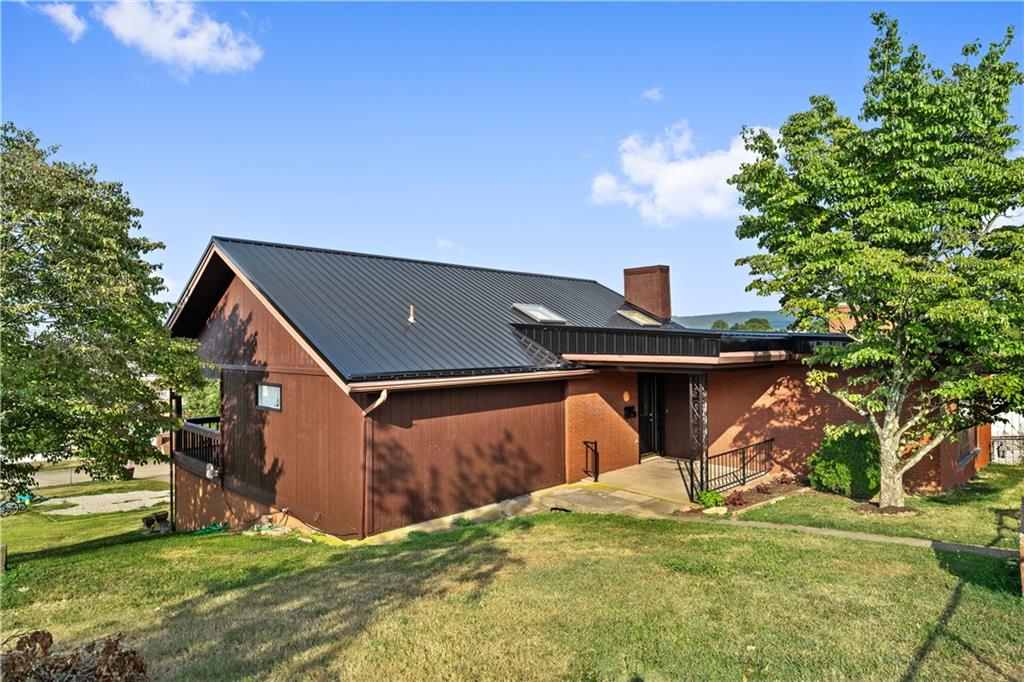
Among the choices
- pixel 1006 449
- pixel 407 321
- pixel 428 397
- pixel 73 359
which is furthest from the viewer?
pixel 1006 449

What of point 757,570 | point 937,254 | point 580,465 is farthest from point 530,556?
point 937,254

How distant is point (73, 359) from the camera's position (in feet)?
29.0

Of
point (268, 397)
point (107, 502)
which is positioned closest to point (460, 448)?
point (268, 397)

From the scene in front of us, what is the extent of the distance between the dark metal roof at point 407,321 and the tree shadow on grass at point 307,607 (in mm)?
3376

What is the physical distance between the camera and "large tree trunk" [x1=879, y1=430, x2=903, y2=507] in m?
11.2

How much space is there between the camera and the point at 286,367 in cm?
1284

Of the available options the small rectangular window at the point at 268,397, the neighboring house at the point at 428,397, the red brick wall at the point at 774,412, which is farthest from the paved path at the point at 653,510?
the small rectangular window at the point at 268,397

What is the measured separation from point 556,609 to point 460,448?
6.35 m

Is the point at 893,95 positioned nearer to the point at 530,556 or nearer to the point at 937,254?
the point at 937,254

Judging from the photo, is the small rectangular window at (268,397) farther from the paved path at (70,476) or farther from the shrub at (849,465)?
the paved path at (70,476)

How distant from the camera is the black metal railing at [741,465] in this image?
1410 cm

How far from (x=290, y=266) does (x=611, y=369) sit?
865cm

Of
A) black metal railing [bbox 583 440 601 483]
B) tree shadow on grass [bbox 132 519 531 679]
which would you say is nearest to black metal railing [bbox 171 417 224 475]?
tree shadow on grass [bbox 132 519 531 679]

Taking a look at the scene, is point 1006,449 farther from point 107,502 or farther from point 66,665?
point 107,502
